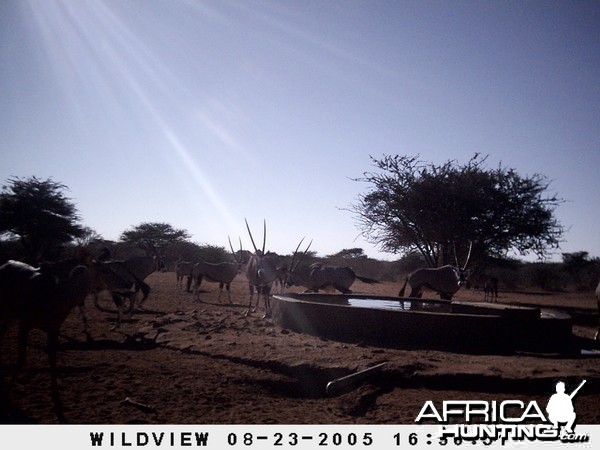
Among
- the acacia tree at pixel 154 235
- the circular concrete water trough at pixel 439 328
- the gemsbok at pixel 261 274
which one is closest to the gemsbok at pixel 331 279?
the gemsbok at pixel 261 274

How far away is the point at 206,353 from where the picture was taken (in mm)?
8258

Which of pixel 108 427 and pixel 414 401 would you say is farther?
pixel 414 401

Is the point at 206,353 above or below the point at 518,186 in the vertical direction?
below

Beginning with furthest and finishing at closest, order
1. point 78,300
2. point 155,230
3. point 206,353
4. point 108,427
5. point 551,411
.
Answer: point 155,230
point 206,353
point 78,300
point 551,411
point 108,427

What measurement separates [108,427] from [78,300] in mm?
1813

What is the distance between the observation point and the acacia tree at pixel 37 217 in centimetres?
2636

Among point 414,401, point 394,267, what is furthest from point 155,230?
point 414,401

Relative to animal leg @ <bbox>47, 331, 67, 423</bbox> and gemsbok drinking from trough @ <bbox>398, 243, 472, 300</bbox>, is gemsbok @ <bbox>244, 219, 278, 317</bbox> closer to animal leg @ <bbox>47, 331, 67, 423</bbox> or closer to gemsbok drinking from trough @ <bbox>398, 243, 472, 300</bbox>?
gemsbok drinking from trough @ <bbox>398, 243, 472, 300</bbox>

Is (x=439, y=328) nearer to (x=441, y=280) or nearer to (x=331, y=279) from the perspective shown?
(x=441, y=280)

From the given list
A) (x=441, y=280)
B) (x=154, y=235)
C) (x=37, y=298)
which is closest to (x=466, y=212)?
(x=441, y=280)

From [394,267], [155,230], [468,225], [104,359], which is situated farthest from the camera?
[394,267]

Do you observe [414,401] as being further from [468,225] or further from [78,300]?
[468,225]

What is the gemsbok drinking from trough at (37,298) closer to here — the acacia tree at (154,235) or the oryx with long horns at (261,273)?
the oryx with long horns at (261,273)

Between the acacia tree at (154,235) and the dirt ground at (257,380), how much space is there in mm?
43513
